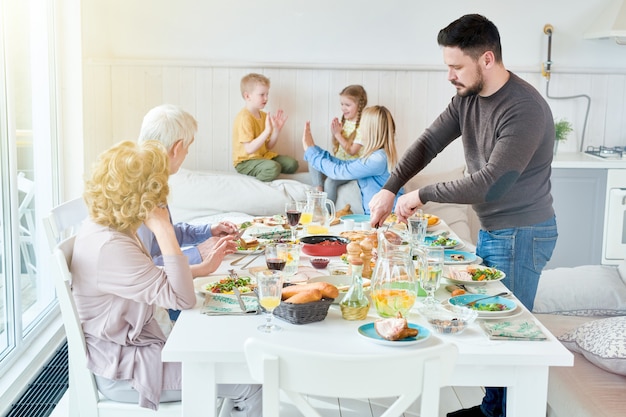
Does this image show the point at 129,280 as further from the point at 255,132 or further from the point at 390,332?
the point at 255,132

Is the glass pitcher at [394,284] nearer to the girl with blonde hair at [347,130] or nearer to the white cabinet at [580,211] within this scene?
the girl with blonde hair at [347,130]

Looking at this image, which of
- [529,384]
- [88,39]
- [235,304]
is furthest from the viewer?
[88,39]

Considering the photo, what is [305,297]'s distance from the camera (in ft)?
6.53

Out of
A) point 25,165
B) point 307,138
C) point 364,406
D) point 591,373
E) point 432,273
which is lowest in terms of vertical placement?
point 364,406

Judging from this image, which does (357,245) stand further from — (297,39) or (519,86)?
(297,39)

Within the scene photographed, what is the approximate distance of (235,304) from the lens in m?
2.13

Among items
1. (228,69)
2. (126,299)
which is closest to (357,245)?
(126,299)

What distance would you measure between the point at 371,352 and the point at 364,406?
1344 mm

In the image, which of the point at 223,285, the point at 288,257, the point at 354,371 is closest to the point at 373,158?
the point at 288,257

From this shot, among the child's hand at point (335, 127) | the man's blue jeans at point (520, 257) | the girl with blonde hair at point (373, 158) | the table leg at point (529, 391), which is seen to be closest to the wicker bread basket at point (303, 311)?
the table leg at point (529, 391)

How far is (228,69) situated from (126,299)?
324cm

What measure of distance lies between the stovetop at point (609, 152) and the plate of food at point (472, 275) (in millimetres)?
2908

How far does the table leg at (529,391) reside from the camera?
1823 mm

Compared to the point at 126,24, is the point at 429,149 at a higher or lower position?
lower
